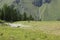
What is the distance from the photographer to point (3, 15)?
82812 mm

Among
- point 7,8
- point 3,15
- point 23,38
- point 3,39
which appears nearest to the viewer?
point 3,39

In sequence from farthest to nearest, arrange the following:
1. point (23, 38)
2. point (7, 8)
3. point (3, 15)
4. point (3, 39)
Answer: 1. point (7, 8)
2. point (3, 15)
3. point (23, 38)
4. point (3, 39)

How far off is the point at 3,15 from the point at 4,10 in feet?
11.1

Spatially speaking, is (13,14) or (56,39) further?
(13,14)

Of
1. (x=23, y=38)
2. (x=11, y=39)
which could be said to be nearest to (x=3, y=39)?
(x=11, y=39)

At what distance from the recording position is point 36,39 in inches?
731

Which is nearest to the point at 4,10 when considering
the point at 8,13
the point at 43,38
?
the point at 8,13

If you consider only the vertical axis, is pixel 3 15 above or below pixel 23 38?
below

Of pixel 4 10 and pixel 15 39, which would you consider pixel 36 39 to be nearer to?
pixel 15 39

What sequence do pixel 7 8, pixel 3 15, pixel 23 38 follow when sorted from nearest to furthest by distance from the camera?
1. pixel 23 38
2. pixel 3 15
3. pixel 7 8

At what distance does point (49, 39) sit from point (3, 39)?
435 cm

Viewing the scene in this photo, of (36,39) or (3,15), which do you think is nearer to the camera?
(36,39)

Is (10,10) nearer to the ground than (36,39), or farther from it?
nearer to the ground

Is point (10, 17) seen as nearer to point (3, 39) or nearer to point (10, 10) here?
point (10, 10)
